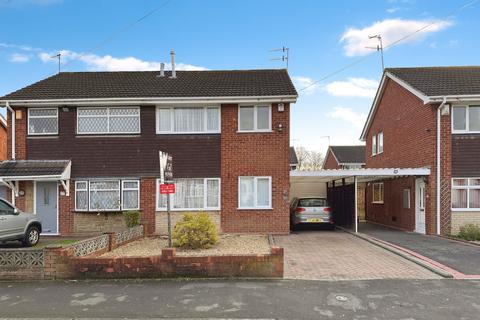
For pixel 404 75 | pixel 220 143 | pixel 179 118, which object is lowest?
pixel 220 143

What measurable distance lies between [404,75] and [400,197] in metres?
5.33

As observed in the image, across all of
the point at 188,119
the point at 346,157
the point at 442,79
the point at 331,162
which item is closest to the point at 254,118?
the point at 188,119

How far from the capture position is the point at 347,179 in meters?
17.9

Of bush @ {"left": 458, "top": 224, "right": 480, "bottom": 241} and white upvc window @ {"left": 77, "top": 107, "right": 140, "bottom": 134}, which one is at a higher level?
white upvc window @ {"left": 77, "top": 107, "right": 140, "bottom": 134}

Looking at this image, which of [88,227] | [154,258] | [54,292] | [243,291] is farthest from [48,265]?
[88,227]

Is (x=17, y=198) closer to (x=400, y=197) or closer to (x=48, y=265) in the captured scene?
(x=48, y=265)

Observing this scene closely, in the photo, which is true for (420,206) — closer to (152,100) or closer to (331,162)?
(152,100)

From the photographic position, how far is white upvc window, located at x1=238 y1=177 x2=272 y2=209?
14.0 meters

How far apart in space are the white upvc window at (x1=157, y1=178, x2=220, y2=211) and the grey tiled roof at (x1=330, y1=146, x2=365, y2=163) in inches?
966

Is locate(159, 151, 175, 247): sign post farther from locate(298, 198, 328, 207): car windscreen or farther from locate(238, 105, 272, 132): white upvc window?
locate(298, 198, 328, 207): car windscreen

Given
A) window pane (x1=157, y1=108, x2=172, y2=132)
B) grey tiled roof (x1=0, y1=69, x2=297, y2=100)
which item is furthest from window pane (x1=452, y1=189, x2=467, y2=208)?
window pane (x1=157, y1=108, x2=172, y2=132)

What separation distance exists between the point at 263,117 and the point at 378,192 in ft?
33.2

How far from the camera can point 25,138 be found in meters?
14.2

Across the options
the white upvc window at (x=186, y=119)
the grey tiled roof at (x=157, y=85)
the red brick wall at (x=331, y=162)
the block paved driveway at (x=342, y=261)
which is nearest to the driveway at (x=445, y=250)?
the block paved driveway at (x=342, y=261)
